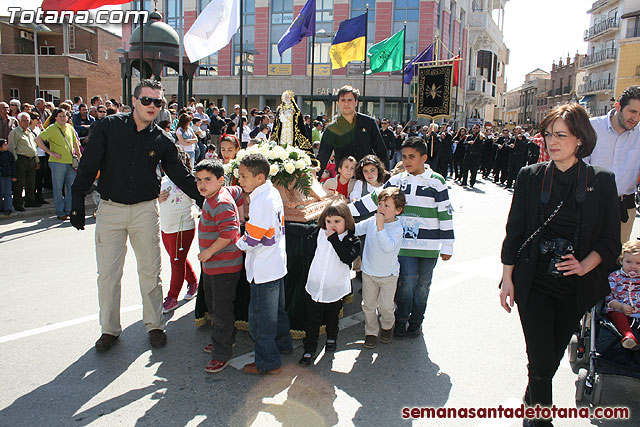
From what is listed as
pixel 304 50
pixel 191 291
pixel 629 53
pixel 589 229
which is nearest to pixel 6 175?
pixel 191 291

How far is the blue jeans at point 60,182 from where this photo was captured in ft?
31.9

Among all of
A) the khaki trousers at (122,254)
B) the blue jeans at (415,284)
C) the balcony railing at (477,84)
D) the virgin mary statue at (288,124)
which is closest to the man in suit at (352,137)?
the virgin mary statue at (288,124)

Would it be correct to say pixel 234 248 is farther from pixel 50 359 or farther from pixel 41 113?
pixel 41 113

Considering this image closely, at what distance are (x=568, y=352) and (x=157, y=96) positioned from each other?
163 inches

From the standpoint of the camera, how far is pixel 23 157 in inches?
395

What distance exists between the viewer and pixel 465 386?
380 cm

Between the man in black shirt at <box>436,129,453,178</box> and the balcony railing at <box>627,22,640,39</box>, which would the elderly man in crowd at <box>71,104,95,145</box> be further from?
the balcony railing at <box>627,22,640,39</box>

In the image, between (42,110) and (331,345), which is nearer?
(331,345)

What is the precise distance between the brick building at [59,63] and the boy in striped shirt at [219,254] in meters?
34.9

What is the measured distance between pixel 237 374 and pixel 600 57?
6319 centimetres

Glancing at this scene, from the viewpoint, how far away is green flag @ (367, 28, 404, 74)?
63.6 feet

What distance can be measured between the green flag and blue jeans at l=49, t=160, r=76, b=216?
12908 mm

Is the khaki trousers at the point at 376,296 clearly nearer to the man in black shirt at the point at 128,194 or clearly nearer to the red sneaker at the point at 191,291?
the man in black shirt at the point at 128,194

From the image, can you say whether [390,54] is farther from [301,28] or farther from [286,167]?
[286,167]
